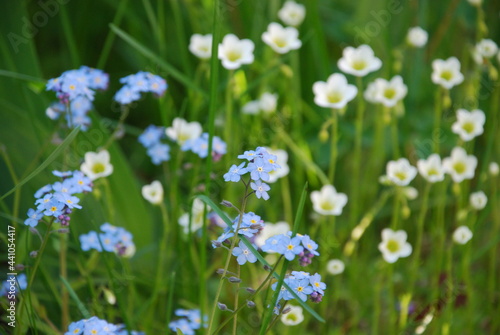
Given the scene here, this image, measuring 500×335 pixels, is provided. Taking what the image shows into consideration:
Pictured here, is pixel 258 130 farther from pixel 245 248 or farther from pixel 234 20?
pixel 245 248

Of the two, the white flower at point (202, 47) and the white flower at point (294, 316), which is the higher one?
the white flower at point (202, 47)

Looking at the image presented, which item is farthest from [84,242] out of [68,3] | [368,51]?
[68,3]

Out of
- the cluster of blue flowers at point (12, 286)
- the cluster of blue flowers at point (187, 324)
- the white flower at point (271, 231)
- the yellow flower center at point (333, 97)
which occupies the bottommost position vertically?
the cluster of blue flowers at point (187, 324)

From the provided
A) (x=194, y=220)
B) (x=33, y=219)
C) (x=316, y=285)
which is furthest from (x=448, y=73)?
(x=33, y=219)

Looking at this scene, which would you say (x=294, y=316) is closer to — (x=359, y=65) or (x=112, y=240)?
(x=112, y=240)

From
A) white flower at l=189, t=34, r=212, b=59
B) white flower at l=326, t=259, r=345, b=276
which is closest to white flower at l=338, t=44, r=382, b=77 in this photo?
white flower at l=189, t=34, r=212, b=59

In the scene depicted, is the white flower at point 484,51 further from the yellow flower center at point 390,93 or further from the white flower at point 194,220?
the white flower at point 194,220

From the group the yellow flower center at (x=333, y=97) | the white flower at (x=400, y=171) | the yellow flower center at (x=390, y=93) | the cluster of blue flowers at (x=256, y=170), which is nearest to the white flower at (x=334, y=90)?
the yellow flower center at (x=333, y=97)
